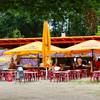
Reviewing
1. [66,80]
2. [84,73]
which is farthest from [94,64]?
[66,80]

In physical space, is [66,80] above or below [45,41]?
below

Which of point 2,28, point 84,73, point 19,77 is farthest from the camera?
point 2,28

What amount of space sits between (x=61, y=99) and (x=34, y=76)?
1145 cm

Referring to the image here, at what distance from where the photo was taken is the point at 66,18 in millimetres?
13109

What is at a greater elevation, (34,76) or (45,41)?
(45,41)

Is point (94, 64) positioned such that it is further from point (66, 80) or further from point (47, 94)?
point (47, 94)

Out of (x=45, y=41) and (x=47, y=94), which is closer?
(x=47, y=94)

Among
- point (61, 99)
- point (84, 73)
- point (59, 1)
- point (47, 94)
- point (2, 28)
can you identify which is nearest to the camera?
point (59, 1)

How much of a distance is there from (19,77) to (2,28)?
42066mm

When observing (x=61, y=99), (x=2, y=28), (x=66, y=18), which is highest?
(x=2, y=28)

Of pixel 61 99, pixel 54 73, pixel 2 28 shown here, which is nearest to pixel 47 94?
pixel 61 99

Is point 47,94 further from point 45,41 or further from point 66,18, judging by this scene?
point 45,41

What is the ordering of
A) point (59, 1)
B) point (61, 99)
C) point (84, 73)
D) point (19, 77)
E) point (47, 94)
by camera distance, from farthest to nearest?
1. point (84, 73)
2. point (19, 77)
3. point (47, 94)
4. point (61, 99)
5. point (59, 1)

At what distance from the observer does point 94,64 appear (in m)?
31.3
